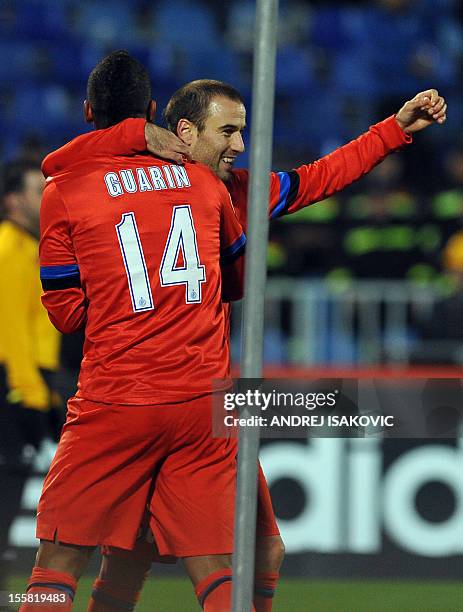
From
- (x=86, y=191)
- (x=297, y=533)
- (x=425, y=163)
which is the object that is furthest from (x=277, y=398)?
(x=425, y=163)

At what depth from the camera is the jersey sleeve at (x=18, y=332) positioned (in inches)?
234

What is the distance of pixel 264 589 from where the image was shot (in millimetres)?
4254

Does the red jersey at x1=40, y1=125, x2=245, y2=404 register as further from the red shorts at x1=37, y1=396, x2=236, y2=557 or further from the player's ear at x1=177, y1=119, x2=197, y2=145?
the player's ear at x1=177, y1=119, x2=197, y2=145

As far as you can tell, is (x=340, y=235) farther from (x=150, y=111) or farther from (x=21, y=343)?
(x=150, y=111)

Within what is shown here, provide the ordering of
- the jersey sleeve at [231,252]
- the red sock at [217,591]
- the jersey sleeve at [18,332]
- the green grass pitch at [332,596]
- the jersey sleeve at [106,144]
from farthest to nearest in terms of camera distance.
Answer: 1. the green grass pitch at [332,596]
2. the jersey sleeve at [18,332]
3. the jersey sleeve at [231,252]
4. the jersey sleeve at [106,144]
5. the red sock at [217,591]

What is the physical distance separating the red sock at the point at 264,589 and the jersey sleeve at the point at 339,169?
1.18 metres

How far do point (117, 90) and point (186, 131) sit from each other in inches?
13.6

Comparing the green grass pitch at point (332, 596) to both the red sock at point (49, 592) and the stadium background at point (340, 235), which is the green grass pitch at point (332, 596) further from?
the red sock at point (49, 592)

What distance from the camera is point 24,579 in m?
6.64

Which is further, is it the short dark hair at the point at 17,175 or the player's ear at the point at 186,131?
the short dark hair at the point at 17,175

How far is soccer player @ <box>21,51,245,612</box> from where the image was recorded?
3863 mm

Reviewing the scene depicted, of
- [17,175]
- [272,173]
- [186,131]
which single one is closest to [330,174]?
[272,173]

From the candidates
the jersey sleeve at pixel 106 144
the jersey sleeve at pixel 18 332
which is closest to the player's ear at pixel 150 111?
the jersey sleeve at pixel 106 144

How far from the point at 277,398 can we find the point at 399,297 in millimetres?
6730
